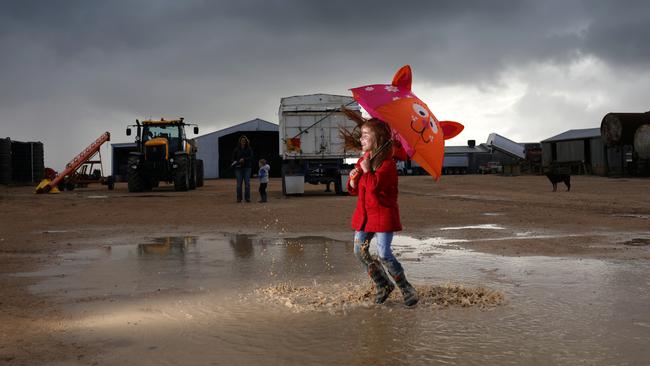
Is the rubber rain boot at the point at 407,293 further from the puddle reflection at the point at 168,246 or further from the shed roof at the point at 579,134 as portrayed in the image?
the shed roof at the point at 579,134

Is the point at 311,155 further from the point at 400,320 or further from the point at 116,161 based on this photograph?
the point at 116,161

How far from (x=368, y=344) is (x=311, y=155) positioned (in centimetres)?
1932

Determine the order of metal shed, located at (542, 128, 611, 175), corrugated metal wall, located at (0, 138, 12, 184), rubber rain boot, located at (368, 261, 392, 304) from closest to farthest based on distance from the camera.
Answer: rubber rain boot, located at (368, 261, 392, 304)
corrugated metal wall, located at (0, 138, 12, 184)
metal shed, located at (542, 128, 611, 175)

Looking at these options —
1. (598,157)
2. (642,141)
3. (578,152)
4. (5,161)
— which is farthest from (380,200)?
(578,152)

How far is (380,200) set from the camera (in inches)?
196

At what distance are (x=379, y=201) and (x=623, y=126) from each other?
38.0 meters

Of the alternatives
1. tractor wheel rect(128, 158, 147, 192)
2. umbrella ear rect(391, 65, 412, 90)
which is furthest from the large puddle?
tractor wheel rect(128, 158, 147, 192)

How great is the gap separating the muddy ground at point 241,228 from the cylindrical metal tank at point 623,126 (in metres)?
20.2

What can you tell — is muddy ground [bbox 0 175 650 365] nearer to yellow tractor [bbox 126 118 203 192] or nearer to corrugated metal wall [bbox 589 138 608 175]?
yellow tractor [bbox 126 118 203 192]

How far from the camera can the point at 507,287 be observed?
19.3 feet

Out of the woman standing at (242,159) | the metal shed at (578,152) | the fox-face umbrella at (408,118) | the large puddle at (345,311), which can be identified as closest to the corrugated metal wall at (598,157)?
the metal shed at (578,152)

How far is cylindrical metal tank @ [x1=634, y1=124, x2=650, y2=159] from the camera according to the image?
3469 cm

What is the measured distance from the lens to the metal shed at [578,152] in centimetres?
4322

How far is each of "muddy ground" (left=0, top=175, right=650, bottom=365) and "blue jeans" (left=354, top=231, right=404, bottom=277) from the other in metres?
2.36
